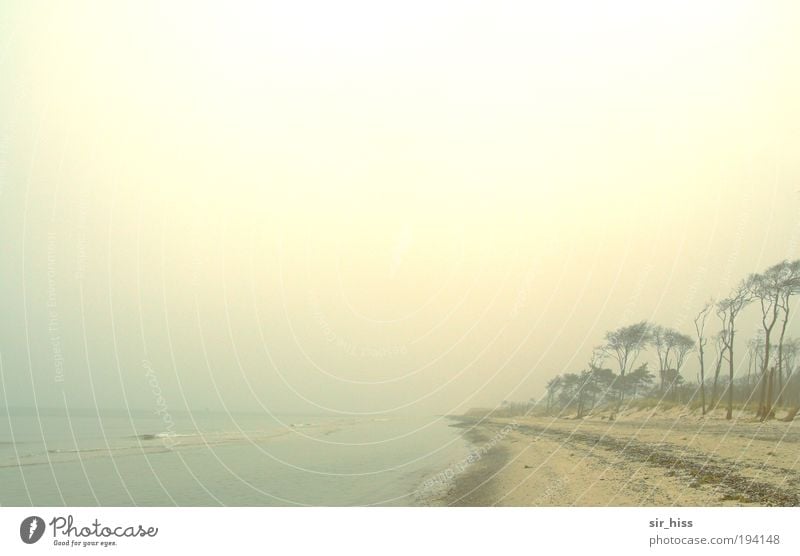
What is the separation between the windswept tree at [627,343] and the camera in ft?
17.4

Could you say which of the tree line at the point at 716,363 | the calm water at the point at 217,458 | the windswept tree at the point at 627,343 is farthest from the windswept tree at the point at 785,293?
the calm water at the point at 217,458

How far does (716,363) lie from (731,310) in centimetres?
49

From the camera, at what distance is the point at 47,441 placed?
5.18m

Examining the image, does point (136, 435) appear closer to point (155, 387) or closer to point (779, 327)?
point (155, 387)

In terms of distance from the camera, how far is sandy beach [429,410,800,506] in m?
4.82

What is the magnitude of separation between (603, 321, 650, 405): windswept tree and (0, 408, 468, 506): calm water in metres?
1.54
